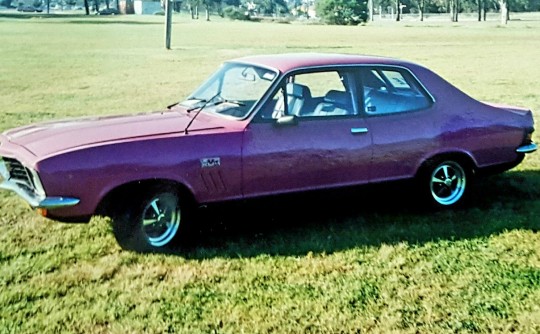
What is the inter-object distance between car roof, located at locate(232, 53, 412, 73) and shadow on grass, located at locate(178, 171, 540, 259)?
1.06m

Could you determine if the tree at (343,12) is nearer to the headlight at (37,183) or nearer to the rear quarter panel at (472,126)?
the rear quarter panel at (472,126)

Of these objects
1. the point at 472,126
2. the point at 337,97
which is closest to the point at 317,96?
the point at 337,97

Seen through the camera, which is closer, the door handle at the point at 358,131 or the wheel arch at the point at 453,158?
the door handle at the point at 358,131

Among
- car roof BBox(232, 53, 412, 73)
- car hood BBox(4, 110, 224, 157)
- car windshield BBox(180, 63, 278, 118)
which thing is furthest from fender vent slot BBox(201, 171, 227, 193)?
car roof BBox(232, 53, 412, 73)

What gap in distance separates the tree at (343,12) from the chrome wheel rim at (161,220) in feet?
301

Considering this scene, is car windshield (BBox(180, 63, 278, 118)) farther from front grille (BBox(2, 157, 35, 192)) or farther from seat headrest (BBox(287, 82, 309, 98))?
front grille (BBox(2, 157, 35, 192))

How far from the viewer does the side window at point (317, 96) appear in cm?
521

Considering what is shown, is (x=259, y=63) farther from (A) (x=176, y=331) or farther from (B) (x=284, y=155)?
(A) (x=176, y=331)

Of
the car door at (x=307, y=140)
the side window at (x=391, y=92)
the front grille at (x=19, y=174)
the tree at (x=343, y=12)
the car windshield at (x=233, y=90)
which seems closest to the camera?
the front grille at (x=19, y=174)

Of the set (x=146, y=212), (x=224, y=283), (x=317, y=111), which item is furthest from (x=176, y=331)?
(x=317, y=111)

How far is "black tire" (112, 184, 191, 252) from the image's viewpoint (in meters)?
4.61

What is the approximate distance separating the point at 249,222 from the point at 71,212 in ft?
5.10

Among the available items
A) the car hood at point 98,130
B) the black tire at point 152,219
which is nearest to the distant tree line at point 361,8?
the car hood at point 98,130

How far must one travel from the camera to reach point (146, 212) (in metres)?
4.67
